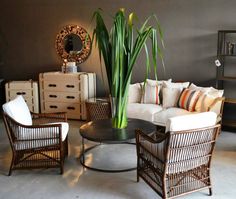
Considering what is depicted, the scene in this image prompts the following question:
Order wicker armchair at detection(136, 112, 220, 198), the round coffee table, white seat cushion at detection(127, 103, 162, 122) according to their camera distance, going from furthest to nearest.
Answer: white seat cushion at detection(127, 103, 162, 122), the round coffee table, wicker armchair at detection(136, 112, 220, 198)

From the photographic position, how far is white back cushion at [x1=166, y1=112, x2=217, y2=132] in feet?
9.37

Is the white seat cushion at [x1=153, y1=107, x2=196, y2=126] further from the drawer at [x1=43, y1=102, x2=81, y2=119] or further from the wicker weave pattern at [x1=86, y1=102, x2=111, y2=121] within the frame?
the drawer at [x1=43, y1=102, x2=81, y2=119]

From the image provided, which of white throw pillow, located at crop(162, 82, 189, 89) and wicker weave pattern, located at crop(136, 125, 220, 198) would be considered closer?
wicker weave pattern, located at crop(136, 125, 220, 198)

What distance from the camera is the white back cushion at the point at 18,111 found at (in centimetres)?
365

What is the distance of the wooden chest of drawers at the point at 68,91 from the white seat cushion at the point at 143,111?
1230 millimetres

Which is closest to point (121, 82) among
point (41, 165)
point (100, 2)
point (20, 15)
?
point (41, 165)

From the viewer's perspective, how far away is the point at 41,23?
266 inches

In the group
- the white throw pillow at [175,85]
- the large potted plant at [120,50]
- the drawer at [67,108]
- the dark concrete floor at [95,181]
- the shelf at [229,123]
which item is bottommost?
the dark concrete floor at [95,181]

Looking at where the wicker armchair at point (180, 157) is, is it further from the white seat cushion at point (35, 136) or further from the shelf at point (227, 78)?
the shelf at point (227, 78)

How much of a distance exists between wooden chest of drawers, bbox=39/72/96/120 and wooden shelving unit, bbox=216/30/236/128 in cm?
241

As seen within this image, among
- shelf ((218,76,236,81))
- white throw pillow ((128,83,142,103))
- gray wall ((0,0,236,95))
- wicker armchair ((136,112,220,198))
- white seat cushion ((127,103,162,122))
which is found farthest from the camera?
white throw pillow ((128,83,142,103))

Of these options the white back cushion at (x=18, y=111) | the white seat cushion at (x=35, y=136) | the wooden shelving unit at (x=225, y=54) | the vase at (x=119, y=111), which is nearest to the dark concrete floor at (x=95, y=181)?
the white seat cushion at (x=35, y=136)

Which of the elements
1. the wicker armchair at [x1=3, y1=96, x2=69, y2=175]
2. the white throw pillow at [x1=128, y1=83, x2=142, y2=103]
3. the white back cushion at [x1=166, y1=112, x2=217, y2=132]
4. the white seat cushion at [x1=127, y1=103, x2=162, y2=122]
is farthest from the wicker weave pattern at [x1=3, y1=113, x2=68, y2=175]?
the white throw pillow at [x1=128, y1=83, x2=142, y2=103]

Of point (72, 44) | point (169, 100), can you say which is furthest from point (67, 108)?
point (169, 100)
